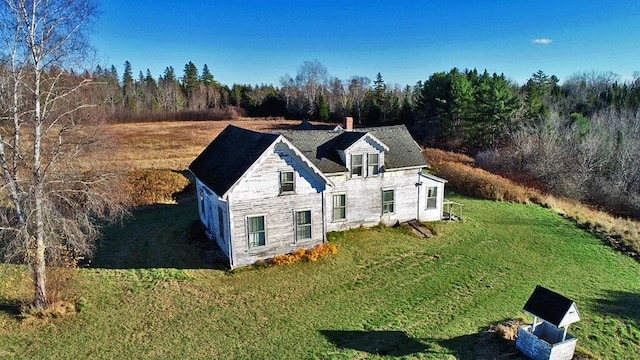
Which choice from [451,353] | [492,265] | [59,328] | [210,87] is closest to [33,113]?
[59,328]

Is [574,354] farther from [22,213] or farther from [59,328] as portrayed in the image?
[22,213]

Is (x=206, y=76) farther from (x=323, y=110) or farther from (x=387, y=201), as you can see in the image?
(x=387, y=201)

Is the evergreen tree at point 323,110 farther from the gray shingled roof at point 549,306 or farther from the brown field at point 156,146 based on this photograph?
the gray shingled roof at point 549,306

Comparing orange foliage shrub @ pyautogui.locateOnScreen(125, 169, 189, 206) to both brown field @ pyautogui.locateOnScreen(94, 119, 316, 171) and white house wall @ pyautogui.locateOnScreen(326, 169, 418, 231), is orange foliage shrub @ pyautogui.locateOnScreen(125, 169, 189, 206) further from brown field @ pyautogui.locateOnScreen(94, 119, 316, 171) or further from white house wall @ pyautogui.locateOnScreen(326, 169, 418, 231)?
white house wall @ pyautogui.locateOnScreen(326, 169, 418, 231)

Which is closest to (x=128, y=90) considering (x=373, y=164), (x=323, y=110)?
(x=323, y=110)

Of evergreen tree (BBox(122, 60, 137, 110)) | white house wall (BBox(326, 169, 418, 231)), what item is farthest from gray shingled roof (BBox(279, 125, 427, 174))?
evergreen tree (BBox(122, 60, 137, 110))

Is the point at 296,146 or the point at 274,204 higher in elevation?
the point at 296,146
